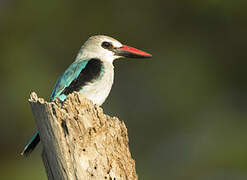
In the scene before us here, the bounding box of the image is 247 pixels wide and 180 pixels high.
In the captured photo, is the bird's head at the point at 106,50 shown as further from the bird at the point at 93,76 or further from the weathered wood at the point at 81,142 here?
the weathered wood at the point at 81,142

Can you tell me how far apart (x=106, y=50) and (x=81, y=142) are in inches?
124

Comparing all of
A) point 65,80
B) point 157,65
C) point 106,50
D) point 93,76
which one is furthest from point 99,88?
point 157,65

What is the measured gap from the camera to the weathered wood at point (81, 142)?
4344 millimetres

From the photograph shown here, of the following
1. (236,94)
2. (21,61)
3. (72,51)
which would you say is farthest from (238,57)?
(21,61)

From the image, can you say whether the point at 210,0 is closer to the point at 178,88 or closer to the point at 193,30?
the point at 193,30

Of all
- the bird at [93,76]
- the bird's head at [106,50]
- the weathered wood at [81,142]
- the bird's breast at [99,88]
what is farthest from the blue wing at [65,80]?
the weathered wood at [81,142]

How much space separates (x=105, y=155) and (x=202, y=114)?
10.5 meters

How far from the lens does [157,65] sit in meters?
14.7

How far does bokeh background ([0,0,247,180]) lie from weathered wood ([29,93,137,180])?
29.6 ft

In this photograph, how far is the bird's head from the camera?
7355 mm

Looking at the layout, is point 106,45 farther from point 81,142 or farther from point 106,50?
point 81,142

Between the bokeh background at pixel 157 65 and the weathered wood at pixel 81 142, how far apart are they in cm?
901

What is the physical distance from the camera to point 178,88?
46.9 feet

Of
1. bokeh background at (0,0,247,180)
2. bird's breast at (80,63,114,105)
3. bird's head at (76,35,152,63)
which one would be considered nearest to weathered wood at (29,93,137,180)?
bird's breast at (80,63,114,105)
